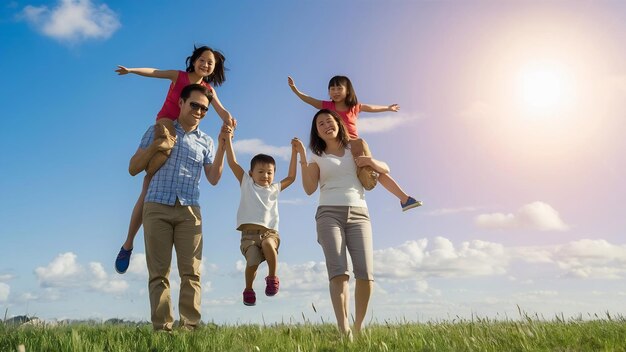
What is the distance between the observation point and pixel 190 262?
753cm

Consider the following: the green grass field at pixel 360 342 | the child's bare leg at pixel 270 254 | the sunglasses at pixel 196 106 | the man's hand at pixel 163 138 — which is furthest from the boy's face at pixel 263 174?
the green grass field at pixel 360 342

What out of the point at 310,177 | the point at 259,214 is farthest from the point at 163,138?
the point at 310,177

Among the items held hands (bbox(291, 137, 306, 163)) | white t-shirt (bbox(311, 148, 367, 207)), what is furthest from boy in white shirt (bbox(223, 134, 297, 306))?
white t-shirt (bbox(311, 148, 367, 207))

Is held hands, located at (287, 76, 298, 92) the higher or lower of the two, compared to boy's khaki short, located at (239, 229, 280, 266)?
higher

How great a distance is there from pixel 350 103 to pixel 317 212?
317 centimetres

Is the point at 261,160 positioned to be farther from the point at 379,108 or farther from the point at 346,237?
the point at 379,108

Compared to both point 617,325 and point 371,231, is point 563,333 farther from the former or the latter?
point 371,231

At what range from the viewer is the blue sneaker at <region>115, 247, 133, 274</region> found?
8.54 metres

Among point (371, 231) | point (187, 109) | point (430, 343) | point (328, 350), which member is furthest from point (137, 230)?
point (430, 343)

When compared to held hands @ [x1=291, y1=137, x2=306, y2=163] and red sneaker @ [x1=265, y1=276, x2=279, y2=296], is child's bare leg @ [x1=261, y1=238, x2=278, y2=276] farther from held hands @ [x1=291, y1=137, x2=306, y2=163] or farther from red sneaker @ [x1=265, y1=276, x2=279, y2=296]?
held hands @ [x1=291, y1=137, x2=306, y2=163]

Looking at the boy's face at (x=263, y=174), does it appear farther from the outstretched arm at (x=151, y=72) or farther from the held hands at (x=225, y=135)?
the outstretched arm at (x=151, y=72)

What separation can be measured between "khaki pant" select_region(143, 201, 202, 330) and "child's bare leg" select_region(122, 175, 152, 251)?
0.51 m

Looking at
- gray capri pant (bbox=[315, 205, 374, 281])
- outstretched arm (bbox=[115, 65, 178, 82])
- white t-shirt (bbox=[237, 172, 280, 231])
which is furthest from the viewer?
outstretched arm (bbox=[115, 65, 178, 82])

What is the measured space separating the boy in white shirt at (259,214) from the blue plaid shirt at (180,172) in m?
0.54
